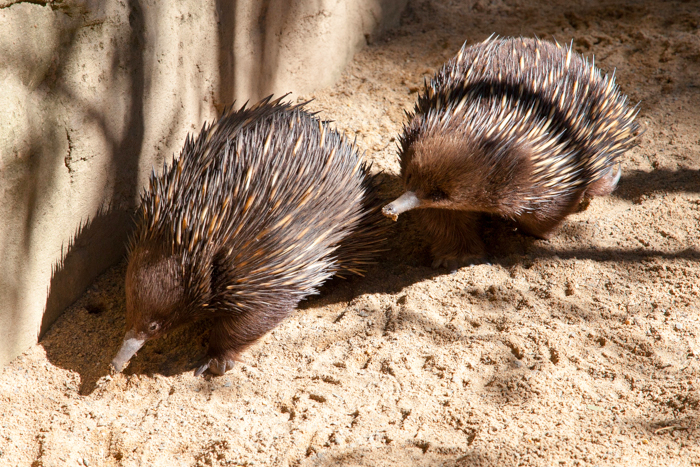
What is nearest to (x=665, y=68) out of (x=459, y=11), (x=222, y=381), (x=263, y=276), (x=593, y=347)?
(x=459, y=11)

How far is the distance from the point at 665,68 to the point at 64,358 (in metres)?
4.30

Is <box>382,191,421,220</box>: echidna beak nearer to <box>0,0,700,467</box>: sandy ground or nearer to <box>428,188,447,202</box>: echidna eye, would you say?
<box>428,188,447,202</box>: echidna eye

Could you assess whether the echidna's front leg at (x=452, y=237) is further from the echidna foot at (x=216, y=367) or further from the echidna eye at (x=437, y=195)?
the echidna foot at (x=216, y=367)

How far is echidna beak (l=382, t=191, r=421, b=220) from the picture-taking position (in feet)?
8.66

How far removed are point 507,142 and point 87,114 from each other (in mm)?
1912

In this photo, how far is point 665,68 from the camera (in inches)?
176

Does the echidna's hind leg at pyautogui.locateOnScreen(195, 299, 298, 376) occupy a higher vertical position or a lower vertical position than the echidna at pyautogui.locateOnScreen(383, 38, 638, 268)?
lower

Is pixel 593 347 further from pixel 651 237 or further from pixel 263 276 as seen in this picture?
pixel 263 276

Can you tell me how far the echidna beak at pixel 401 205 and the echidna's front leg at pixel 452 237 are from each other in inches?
21.5

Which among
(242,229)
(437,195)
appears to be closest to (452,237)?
(437,195)

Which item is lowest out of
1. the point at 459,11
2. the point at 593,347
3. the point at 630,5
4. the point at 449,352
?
the point at 449,352

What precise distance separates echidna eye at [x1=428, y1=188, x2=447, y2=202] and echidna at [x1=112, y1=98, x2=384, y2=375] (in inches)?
18.7

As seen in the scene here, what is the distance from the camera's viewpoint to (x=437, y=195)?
2.75 metres

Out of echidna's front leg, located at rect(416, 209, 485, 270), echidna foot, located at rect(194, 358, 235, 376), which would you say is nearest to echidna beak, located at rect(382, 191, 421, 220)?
echidna's front leg, located at rect(416, 209, 485, 270)
